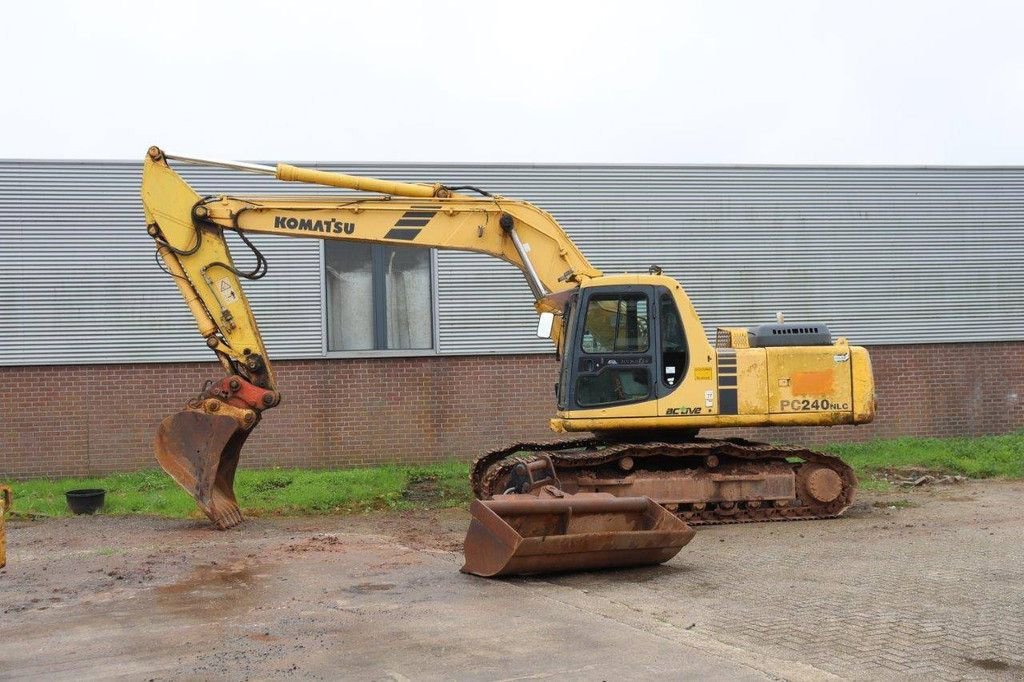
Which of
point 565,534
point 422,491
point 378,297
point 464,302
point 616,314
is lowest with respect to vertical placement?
point 422,491

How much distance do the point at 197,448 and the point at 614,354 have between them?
190 inches

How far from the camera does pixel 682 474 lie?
521 inches

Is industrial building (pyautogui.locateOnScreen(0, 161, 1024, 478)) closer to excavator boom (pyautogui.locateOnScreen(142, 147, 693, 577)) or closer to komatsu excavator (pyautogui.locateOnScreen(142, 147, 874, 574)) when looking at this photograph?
komatsu excavator (pyautogui.locateOnScreen(142, 147, 874, 574))

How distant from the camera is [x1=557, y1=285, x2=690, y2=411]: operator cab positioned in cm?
1309

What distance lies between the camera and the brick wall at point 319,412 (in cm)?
1902

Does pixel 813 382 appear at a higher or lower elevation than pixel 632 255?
lower

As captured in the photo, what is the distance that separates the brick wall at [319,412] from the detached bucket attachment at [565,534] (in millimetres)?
9883

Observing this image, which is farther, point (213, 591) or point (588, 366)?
point (588, 366)

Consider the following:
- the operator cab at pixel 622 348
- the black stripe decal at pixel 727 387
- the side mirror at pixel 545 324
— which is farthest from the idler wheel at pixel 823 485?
the side mirror at pixel 545 324

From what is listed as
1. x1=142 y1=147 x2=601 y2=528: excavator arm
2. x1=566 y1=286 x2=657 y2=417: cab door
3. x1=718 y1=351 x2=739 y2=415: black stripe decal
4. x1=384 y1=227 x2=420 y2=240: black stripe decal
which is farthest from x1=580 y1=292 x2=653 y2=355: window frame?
x1=384 y1=227 x2=420 y2=240: black stripe decal

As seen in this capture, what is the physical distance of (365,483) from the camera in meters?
17.1

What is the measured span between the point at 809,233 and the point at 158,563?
48.2 feet

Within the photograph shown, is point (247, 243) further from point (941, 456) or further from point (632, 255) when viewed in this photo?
point (941, 456)

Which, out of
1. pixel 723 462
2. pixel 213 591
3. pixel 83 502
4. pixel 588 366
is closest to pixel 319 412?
pixel 83 502
